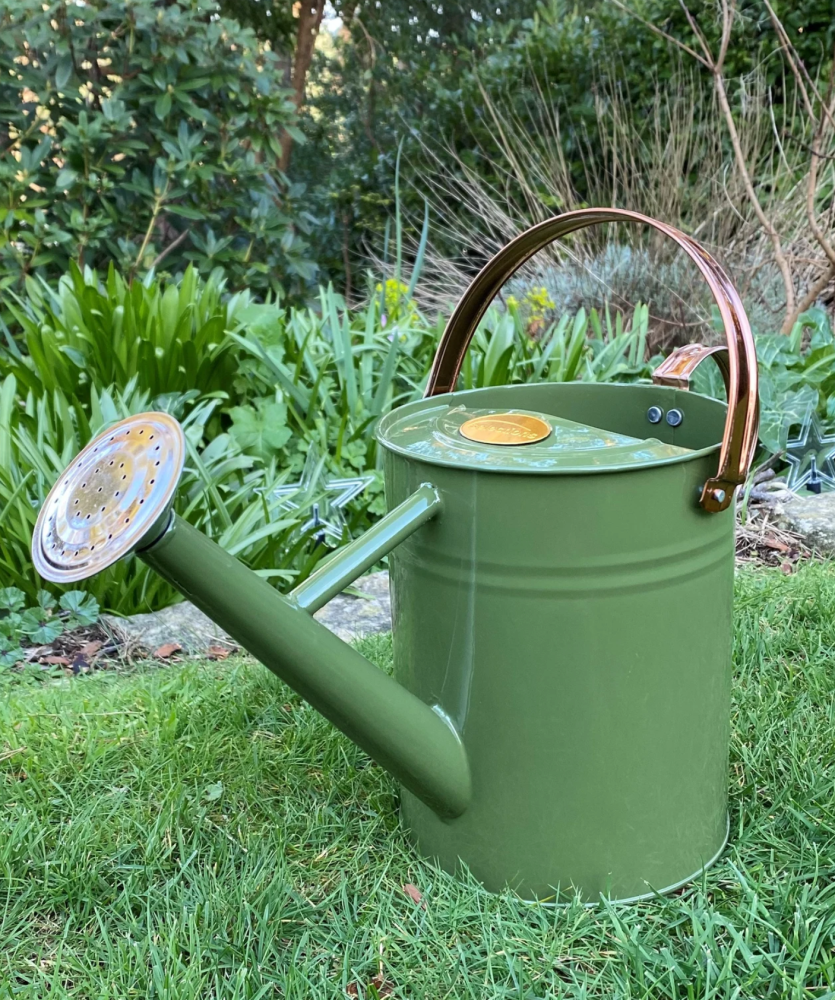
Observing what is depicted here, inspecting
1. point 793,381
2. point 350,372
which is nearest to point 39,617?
point 350,372

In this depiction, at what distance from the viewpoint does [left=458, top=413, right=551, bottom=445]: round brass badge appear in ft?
4.01

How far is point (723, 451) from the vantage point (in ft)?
3.63

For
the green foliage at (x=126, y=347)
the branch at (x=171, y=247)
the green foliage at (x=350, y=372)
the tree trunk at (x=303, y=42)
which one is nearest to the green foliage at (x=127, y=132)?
the branch at (x=171, y=247)

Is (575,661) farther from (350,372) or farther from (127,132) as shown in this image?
(127,132)

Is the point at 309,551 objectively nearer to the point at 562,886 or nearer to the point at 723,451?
the point at 562,886

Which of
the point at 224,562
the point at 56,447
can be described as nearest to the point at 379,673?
the point at 224,562

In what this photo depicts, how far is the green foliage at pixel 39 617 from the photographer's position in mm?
2160

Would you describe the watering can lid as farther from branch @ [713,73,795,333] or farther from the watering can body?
branch @ [713,73,795,333]

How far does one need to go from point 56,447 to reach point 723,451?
202 cm

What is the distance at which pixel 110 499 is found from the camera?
94 cm

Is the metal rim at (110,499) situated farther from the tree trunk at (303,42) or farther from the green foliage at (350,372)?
the tree trunk at (303,42)

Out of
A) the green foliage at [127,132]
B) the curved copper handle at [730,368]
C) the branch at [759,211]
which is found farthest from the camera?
the green foliage at [127,132]

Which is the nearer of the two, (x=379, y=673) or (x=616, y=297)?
(x=379, y=673)

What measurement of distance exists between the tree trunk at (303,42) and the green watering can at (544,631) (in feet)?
17.8
